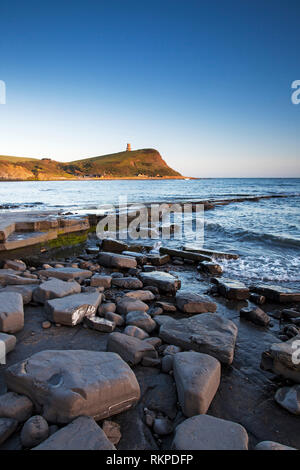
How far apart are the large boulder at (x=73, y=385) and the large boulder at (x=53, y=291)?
1.62m

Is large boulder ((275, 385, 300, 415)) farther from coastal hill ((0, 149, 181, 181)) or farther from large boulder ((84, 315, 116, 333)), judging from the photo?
coastal hill ((0, 149, 181, 181))

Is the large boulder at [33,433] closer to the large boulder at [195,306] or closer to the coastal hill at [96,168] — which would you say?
the large boulder at [195,306]

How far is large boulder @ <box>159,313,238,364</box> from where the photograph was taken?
2.80 m

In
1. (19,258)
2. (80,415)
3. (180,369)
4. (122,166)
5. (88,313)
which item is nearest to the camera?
(80,415)

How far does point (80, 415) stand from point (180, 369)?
3.03 ft

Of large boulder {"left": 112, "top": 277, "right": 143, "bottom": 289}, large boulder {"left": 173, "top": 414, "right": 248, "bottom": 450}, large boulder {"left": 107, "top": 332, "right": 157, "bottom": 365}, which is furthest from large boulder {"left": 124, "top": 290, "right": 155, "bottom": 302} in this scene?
large boulder {"left": 173, "top": 414, "right": 248, "bottom": 450}

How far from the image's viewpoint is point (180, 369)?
231 cm

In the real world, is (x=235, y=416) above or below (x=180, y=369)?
below

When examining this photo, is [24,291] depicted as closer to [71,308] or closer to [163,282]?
[71,308]

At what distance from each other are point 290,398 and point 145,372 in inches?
52.4

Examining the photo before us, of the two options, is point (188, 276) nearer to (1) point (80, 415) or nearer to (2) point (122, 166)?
(1) point (80, 415)

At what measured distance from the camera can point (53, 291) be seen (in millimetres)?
3828
